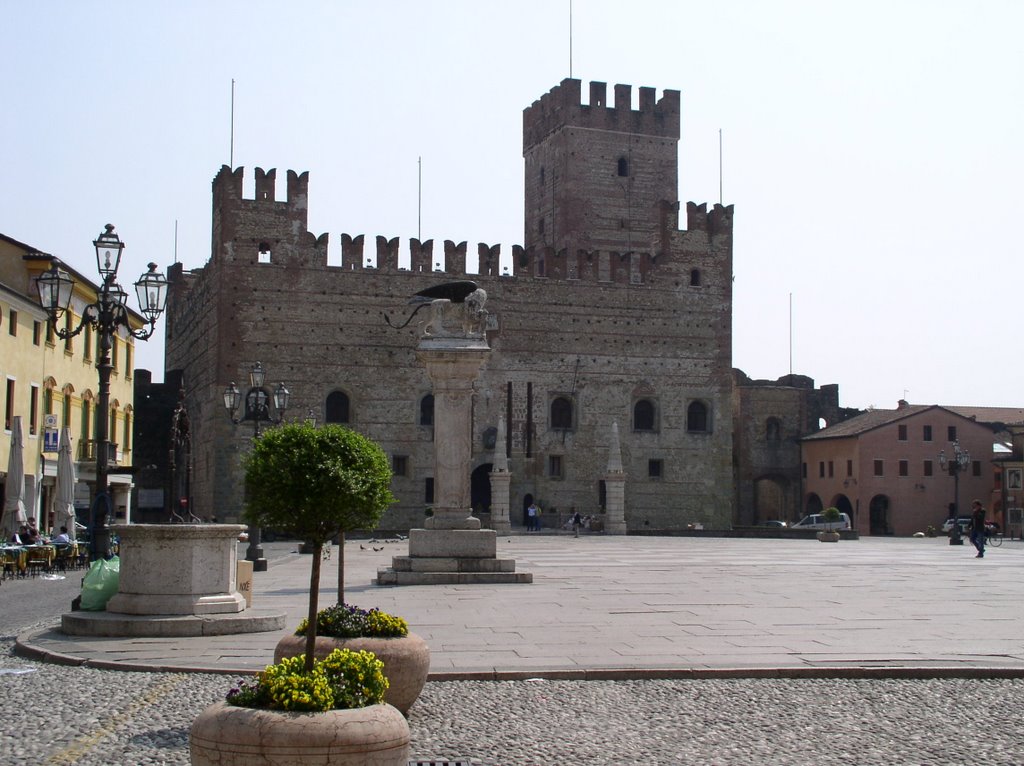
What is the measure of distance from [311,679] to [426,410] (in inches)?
1540

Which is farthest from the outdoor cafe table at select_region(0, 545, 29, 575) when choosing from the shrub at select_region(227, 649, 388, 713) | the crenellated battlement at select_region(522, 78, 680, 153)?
the crenellated battlement at select_region(522, 78, 680, 153)

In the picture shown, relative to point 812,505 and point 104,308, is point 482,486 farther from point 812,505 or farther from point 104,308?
point 104,308

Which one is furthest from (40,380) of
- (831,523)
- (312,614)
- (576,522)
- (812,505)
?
(812,505)

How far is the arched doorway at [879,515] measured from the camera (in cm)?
5419

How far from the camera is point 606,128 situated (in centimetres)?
5306

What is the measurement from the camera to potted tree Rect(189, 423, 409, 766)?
15.8 feet

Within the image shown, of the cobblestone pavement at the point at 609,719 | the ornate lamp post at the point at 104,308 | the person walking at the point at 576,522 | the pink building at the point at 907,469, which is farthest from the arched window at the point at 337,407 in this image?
the cobblestone pavement at the point at 609,719

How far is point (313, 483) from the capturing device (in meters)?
6.57

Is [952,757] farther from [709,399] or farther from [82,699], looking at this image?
[709,399]

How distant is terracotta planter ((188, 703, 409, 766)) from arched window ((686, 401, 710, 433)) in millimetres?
43015

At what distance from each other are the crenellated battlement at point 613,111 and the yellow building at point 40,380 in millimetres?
25005

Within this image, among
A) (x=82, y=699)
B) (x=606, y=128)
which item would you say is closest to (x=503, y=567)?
(x=82, y=699)

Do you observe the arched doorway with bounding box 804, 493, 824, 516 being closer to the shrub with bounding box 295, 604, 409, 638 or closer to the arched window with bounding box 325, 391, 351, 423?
the arched window with bounding box 325, 391, 351, 423

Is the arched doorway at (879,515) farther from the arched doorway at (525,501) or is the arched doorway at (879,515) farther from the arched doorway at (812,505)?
the arched doorway at (525,501)
